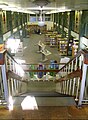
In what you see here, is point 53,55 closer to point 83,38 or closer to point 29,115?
point 83,38

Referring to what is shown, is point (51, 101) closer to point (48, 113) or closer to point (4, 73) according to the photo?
point (48, 113)

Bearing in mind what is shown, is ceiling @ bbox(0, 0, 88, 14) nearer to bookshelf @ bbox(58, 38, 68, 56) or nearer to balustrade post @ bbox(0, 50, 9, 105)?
balustrade post @ bbox(0, 50, 9, 105)

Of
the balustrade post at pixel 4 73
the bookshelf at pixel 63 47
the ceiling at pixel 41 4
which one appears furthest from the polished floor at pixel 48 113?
the bookshelf at pixel 63 47

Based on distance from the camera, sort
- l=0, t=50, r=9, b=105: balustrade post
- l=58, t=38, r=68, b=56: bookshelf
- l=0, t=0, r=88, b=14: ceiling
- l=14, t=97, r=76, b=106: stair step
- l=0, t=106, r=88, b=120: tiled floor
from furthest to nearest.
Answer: l=58, t=38, r=68, b=56: bookshelf < l=0, t=0, r=88, b=14: ceiling < l=14, t=97, r=76, b=106: stair step < l=0, t=106, r=88, b=120: tiled floor < l=0, t=50, r=9, b=105: balustrade post

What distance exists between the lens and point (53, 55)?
18969 millimetres

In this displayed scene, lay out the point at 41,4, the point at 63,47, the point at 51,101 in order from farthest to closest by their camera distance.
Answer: the point at 63,47 < the point at 41,4 < the point at 51,101

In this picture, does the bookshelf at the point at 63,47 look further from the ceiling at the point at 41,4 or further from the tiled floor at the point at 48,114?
the tiled floor at the point at 48,114

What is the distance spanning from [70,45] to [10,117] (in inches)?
598

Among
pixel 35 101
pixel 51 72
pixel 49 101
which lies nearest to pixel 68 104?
pixel 49 101

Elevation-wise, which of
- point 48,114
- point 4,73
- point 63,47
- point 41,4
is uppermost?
point 41,4

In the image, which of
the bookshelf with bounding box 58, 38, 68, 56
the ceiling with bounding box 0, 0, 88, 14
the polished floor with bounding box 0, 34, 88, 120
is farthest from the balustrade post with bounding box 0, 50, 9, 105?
the bookshelf with bounding box 58, 38, 68, 56

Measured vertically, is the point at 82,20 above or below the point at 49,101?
above

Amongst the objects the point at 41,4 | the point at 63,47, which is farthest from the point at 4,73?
the point at 63,47

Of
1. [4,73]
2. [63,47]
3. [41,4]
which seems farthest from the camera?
[63,47]
